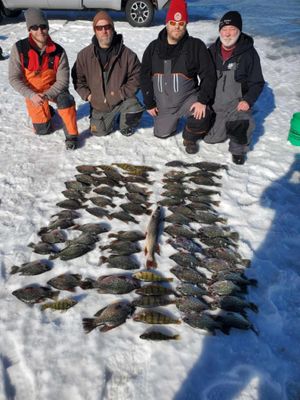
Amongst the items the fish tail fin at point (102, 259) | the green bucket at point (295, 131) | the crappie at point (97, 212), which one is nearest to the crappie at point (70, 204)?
the crappie at point (97, 212)

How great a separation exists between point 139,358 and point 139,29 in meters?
11.5

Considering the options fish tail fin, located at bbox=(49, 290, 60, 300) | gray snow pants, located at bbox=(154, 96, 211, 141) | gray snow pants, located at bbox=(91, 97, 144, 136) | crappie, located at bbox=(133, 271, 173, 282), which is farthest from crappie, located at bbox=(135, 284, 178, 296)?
gray snow pants, located at bbox=(91, 97, 144, 136)

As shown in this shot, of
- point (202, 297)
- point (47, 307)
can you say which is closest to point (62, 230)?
point (47, 307)

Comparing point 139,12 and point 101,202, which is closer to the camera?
point 101,202

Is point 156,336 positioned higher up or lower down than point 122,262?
lower down

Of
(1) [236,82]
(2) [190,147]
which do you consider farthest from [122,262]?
(1) [236,82]

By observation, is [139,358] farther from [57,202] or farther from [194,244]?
[57,202]

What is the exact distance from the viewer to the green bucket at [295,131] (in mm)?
5180

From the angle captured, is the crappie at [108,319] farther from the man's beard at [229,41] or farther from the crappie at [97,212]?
the man's beard at [229,41]

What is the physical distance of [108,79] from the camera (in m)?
5.16

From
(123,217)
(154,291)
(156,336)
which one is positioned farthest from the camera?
(123,217)

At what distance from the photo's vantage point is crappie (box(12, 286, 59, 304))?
2994mm

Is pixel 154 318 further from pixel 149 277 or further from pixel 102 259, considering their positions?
pixel 102 259

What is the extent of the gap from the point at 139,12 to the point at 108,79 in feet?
26.5
